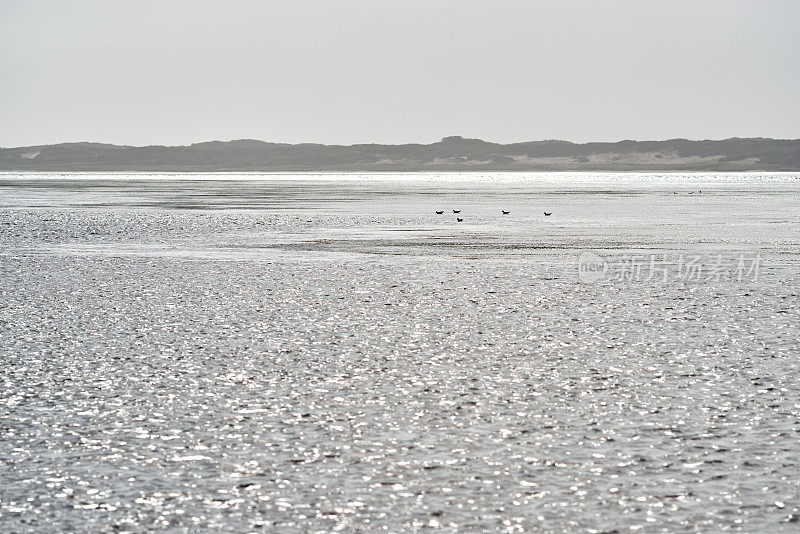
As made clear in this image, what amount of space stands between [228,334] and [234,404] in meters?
5.34

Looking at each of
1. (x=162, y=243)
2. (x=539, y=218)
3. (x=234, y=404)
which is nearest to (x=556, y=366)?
(x=234, y=404)

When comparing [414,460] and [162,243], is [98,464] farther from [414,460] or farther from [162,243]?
[162,243]

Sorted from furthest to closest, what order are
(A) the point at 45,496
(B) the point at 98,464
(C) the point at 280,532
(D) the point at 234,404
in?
(D) the point at 234,404 → (B) the point at 98,464 → (A) the point at 45,496 → (C) the point at 280,532

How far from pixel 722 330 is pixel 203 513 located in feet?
37.1

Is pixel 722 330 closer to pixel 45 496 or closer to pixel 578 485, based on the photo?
pixel 578 485

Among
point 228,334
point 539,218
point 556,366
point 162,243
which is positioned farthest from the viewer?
point 539,218

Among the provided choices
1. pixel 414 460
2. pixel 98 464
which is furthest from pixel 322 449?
pixel 98 464

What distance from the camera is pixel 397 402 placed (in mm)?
12086

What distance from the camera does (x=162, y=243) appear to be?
39.7 metres

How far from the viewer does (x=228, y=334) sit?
17.2 meters

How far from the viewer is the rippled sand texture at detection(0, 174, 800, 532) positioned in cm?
837

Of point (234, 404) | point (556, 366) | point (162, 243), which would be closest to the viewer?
point (234, 404)

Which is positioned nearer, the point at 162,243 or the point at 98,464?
the point at 98,464

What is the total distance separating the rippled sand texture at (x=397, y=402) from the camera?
8.37 m
